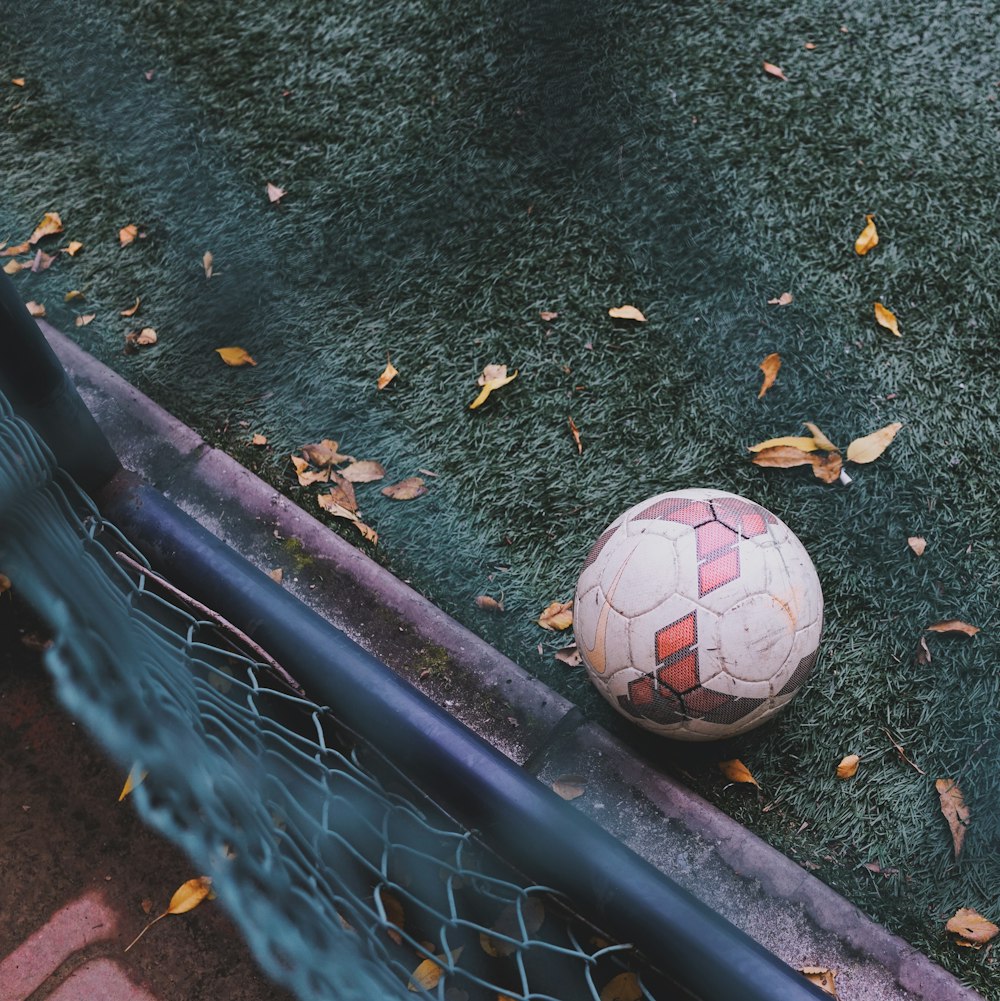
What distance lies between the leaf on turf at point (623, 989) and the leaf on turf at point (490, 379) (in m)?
1.80

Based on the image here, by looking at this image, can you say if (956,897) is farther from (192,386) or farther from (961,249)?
(192,386)

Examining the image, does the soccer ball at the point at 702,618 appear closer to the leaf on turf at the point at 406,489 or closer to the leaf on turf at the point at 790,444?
the leaf on turf at the point at 790,444

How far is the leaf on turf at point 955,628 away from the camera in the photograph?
104 inches

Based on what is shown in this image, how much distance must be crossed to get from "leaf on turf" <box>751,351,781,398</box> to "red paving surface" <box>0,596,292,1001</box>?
2.29m

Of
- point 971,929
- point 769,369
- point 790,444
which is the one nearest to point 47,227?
point 769,369

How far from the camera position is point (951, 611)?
2691 mm

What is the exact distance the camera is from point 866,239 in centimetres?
342

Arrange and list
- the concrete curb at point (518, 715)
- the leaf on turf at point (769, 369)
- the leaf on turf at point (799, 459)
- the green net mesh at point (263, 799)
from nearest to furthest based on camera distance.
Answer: the green net mesh at point (263, 799) < the concrete curb at point (518, 715) < the leaf on turf at point (799, 459) < the leaf on turf at point (769, 369)

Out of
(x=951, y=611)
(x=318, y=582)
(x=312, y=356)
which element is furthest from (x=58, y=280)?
(x=951, y=611)

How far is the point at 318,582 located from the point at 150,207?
1981mm

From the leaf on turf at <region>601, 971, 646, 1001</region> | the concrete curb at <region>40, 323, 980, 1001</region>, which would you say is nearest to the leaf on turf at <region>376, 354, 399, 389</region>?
the concrete curb at <region>40, 323, 980, 1001</region>

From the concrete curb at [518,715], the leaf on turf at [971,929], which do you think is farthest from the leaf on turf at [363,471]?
the leaf on turf at [971,929]

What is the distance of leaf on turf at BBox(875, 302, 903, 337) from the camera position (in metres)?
3.23

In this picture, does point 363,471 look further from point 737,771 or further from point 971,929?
point 971,929
